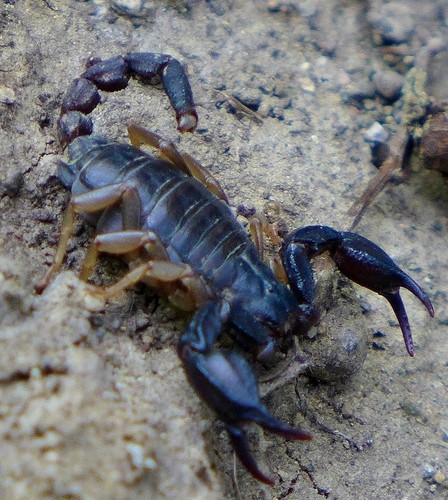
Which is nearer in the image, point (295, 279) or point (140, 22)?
point (295, 279)

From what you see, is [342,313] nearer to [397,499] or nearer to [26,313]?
[397,499]

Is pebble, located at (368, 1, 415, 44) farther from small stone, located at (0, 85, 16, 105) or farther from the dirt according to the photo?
small stone, located at (0, 85, 16, 105)

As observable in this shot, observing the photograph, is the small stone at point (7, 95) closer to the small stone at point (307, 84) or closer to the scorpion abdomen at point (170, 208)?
the scorpion abdomen at point (170, 208)

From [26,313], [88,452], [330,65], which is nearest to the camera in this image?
[88,452]

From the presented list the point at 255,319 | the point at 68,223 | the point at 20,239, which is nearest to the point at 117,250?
the point at 68,223

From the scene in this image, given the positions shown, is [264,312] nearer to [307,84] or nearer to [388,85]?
[307,84]

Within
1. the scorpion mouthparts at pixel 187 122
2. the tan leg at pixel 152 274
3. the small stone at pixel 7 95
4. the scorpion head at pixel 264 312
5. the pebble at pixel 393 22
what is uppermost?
the pebble at pixel 393 22

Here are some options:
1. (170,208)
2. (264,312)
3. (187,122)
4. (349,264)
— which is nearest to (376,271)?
(349,264)

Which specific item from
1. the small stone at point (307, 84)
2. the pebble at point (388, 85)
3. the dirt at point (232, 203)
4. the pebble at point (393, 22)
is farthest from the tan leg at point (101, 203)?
the pebble at point (393, 22)
